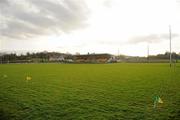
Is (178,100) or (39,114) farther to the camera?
(178,100)

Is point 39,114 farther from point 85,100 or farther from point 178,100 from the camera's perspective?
point 178,100

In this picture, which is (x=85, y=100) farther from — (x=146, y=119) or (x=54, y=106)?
(x=146, y=119)

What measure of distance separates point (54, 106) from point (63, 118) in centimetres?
144

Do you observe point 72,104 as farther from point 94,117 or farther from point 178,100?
point 178,100

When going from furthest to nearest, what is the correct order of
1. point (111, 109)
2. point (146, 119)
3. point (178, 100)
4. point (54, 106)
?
1. point (178, 100)
2. point (54, 106)
3. point (111, 109)
4. point (146, 119)

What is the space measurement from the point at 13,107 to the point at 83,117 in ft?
8.85

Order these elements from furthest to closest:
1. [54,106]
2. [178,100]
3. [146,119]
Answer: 1. [178,100]
2. [54,106]
3. [146,119]

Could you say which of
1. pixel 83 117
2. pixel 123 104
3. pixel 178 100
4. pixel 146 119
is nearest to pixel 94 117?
pixel 83 117

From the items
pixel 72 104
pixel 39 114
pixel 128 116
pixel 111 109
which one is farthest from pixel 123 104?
pixel 39 114

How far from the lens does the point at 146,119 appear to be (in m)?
5.18

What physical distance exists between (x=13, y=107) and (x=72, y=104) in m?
2.02

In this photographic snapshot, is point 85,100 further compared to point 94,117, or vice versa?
point 85,100

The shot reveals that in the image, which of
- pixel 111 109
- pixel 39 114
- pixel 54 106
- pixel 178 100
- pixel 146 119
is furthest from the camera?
pixel 178 100

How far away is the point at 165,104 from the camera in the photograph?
6844 mm
